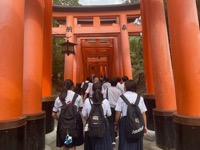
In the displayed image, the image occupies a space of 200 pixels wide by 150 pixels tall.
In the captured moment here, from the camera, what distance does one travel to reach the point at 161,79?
521cm

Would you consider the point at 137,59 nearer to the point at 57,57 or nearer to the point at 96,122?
the point at 57,57

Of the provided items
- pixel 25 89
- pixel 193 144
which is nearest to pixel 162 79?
pixel 193 144

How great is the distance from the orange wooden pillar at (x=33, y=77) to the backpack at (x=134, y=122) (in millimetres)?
2442

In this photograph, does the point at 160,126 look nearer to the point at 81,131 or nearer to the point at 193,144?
the point at 193,144

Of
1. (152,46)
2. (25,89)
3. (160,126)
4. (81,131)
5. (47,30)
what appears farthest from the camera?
(47,30)

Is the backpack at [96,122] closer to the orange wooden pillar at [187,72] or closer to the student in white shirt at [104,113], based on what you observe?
the student in white shirt at [104,113]

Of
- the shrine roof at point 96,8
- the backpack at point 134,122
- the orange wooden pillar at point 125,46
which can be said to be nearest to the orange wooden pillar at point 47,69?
the backpack at point 134,122

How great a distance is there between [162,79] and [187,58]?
1.83 meters

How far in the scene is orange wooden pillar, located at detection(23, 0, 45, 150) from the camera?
4559mm

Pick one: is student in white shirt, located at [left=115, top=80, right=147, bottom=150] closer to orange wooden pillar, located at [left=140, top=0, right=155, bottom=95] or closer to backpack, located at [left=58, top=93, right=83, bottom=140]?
backpack, located at [left=58, top=93, right=83, bottom=140]

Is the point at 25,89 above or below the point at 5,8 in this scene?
below

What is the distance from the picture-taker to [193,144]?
325 centimetres

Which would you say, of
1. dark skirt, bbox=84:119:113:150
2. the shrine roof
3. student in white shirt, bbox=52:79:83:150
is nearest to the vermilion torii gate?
student in white shirt, bbox=52:79:83:150

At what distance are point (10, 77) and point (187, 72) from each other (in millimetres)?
2939
